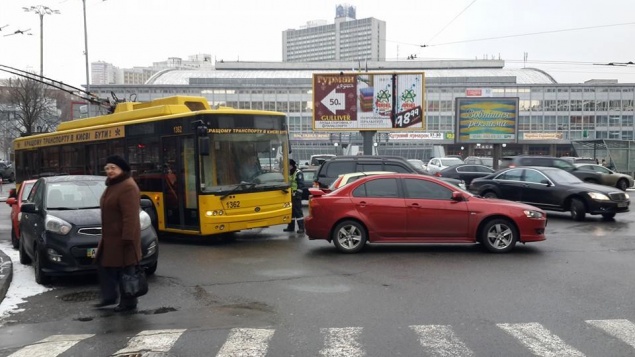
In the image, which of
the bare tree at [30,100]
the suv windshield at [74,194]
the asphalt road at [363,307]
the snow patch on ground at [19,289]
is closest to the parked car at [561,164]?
the asphalt road at [363,307]

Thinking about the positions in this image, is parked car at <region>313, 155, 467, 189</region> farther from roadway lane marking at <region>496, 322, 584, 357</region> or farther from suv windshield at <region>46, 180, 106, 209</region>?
roadway lane marking at <region>496, 322, 584, 357</region>

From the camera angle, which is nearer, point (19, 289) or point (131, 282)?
point (131, 282)

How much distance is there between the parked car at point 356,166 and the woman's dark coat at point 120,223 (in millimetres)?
10275

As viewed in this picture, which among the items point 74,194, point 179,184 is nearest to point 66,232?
point 74,194

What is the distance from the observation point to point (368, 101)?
3162 cm

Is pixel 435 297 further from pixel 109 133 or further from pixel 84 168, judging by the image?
pixel 84 168

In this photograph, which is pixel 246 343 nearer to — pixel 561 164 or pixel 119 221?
pixel 119 221

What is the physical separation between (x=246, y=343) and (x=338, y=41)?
126 metres

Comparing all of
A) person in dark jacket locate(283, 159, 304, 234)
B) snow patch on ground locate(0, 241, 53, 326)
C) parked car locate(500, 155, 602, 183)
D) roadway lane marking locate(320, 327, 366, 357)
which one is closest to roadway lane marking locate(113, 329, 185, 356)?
roadway lane marking locate(320, 327, 366, 357)

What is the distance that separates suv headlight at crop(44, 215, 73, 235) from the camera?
8.17m

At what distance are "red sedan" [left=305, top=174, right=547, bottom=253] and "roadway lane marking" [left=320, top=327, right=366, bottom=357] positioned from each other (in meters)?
4.85

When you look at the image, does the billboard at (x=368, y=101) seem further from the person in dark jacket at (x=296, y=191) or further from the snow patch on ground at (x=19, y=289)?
the snow patch on ground at (x=19, y=289)

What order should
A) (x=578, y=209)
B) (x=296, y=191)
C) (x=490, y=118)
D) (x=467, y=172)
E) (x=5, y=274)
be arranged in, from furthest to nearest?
(x=490, y=118) → (x=467, y=172) → (x=578, y=209) → (x=296, y=191) → (x=5, y=274)

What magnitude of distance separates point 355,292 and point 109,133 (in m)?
9.13
